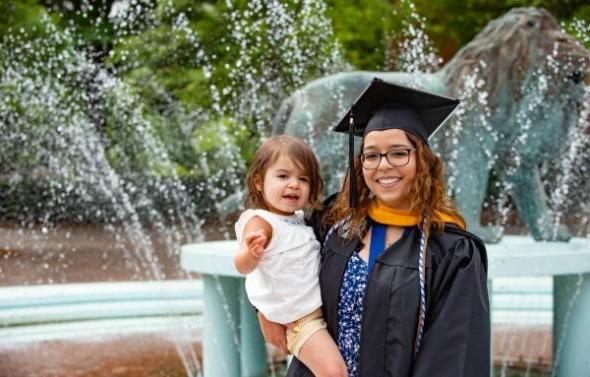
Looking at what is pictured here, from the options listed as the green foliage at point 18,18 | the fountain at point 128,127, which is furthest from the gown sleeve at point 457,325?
the green foliage at point 18,18

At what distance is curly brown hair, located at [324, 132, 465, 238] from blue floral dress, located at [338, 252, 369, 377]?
85mm

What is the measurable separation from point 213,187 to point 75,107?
3489 mm

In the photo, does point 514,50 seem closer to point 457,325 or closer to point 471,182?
point 471,182

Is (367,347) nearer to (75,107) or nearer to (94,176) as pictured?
(75,107)

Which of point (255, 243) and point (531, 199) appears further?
point (531, 199)

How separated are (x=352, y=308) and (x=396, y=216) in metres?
0.25

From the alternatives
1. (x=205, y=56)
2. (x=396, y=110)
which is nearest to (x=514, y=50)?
(x=396, y=110)

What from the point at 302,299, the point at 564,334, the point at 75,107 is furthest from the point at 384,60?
the point at 302,299

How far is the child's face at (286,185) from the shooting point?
2.03 meters

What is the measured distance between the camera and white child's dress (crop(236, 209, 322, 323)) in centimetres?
196

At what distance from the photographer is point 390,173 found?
1.88 metres

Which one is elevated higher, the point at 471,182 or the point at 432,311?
the point at 432,311

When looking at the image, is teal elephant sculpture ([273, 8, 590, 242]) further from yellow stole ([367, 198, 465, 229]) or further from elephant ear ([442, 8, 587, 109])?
yellow stole ([367, 198, 465, 229])

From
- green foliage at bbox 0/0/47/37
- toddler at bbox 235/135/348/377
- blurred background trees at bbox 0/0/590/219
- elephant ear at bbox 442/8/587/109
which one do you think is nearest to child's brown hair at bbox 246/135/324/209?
toddler at bbox 235/135/348/377
